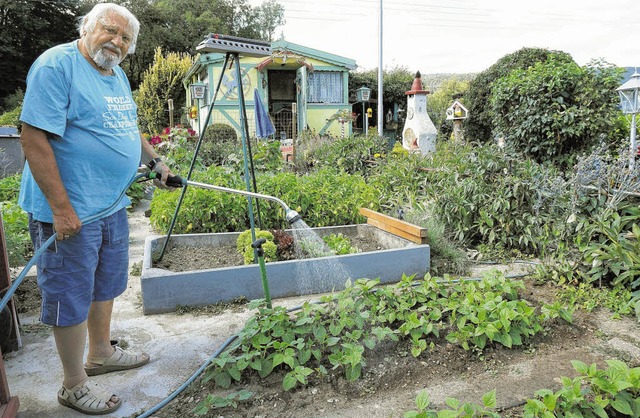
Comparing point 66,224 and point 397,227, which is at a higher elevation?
point 66,224

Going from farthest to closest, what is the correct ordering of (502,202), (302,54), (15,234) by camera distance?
(302,54)
(502,202)
(15,234)

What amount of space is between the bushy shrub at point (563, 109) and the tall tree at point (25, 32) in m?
25.6

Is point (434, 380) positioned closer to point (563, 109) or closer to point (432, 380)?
point (432, 380)

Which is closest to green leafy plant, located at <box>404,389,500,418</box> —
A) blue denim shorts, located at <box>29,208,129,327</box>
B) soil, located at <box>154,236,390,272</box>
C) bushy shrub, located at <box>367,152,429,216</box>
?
blue denim shorts, located at <box>29,208,129,327</box>

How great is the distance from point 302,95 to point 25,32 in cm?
2017

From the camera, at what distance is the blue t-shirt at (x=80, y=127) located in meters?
1.93

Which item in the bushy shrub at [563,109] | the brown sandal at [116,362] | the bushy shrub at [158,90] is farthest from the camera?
the bushy shrub at [158,90]

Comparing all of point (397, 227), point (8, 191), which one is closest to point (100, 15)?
point (397, 227)

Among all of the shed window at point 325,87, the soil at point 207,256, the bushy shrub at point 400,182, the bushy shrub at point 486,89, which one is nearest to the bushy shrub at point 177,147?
the soil at point 207,256

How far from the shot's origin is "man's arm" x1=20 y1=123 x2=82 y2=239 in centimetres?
192

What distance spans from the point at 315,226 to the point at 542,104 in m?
3.13

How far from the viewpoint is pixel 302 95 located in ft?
49.4

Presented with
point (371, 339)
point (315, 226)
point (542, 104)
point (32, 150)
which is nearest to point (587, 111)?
point (542, 104)

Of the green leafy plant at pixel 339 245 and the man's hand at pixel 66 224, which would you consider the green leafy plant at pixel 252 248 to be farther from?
the man's hand at pixel 66 224
